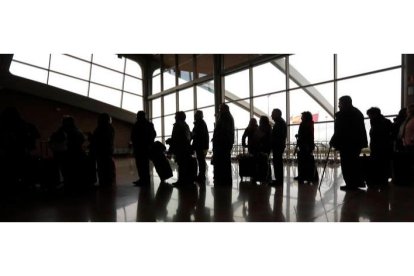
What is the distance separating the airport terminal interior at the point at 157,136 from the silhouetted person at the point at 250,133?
9cm

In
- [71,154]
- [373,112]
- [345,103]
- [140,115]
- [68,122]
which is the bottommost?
[71,154]

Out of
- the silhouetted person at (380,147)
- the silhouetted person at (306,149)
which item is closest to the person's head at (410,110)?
the silhouetted person at (380,147)

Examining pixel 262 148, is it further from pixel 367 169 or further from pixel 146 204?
pixel 146 204

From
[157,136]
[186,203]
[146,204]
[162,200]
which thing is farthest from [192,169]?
[146,204]

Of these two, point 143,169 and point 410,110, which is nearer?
point 410,110

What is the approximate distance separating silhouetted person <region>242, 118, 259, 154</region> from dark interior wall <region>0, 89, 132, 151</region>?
2309 millimetres

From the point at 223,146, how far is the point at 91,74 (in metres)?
2.29

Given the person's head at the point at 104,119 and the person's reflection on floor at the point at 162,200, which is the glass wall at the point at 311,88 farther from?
→ the person's reflection on floor at the point at 162,200

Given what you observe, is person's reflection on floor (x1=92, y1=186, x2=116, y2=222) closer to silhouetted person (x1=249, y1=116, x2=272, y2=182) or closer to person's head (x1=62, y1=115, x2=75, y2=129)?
person's head (x1=62, y1=115, x2=75, y2=129)

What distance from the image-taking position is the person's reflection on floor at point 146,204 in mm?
2883

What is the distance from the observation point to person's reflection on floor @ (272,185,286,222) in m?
2.75

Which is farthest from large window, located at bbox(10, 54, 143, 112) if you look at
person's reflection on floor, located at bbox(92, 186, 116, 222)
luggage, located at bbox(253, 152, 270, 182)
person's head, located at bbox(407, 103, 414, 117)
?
person's head, located at bbox(407, 103, 414, 117)

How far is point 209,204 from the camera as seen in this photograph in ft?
11.1

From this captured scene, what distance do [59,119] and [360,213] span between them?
3.47 meters
